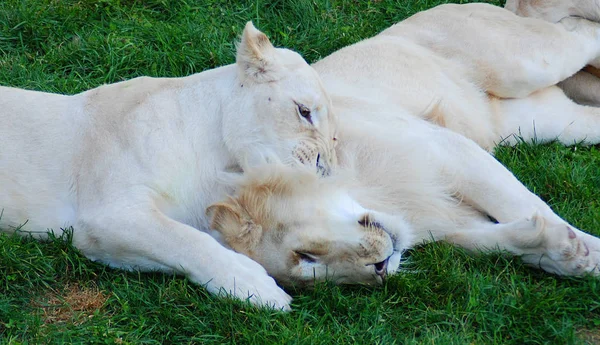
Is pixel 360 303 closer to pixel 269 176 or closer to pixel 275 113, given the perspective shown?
pixel 269 176

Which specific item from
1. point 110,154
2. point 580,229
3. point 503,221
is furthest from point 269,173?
point 580,229

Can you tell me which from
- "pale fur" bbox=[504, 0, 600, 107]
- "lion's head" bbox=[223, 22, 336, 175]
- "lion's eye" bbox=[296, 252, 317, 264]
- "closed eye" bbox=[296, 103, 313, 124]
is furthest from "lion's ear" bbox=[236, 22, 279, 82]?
"pale fur" bbox=[504, 0, 600, 107]

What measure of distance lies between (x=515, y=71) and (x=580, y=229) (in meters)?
1.36

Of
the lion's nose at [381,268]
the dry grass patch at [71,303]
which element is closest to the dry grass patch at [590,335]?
the lion's nose at [381,268]

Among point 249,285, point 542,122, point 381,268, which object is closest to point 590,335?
point 381,268

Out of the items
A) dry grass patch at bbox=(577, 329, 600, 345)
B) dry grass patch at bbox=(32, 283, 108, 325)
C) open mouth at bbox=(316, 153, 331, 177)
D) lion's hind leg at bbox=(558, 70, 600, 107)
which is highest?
open mouth at bbox=(316, 153, 331, 177)

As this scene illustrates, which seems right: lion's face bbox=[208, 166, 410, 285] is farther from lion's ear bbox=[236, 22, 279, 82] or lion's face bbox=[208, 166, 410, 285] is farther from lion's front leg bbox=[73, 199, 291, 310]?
lion's ear bbox=[236, 22, 279, 82]

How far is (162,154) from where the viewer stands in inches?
182

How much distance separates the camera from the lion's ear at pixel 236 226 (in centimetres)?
429

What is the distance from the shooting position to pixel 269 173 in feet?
14.4

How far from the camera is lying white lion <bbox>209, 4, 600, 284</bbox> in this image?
13.9ft

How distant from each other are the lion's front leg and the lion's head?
1.62 feet

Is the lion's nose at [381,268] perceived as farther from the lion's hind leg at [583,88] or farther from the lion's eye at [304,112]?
the lion's hind leg at [583,88]

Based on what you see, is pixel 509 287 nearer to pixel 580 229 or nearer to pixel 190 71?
pixel 580 229
